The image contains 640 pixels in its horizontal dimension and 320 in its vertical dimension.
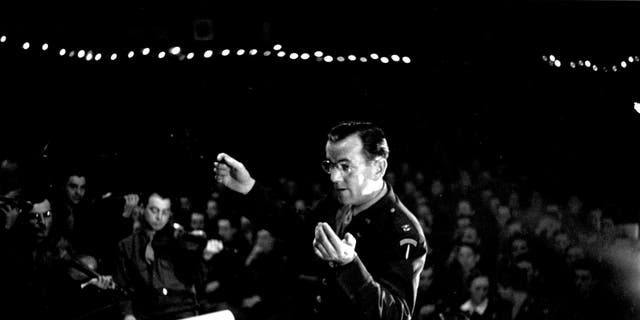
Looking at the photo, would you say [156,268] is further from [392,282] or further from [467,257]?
[467,257]

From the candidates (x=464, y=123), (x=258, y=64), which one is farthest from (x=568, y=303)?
(x=258, y=64)

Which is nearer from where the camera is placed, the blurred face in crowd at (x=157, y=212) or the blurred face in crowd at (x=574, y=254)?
the blurred face in crowd at (x=157, y=212)

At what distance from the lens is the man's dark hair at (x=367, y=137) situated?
126 inches

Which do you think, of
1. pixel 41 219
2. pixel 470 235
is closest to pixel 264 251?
pixel 41 219

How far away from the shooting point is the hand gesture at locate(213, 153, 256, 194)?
322 cm

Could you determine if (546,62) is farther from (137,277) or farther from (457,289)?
(137,277)

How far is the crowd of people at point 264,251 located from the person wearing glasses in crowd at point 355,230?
0.21ft

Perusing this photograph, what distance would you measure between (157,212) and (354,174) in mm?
1002

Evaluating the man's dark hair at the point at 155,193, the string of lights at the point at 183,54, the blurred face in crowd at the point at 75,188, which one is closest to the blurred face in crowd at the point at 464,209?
the string of lights at the point at 183,54

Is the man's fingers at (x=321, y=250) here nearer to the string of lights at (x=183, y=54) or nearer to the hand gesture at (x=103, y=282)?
the hand gesture at (x=103, y=282)

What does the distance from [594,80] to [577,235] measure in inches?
32.1

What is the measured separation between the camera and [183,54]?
3793mm

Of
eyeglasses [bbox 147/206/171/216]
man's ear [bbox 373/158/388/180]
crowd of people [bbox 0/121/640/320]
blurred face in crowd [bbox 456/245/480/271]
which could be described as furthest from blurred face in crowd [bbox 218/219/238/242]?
blurred face in crowd [bbox 456/245/480/271]

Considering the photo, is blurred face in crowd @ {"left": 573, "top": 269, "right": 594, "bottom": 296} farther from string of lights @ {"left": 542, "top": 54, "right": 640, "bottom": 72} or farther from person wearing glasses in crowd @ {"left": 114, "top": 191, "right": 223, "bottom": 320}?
person wearing glasses in crowd @ {"left": 114, "top": 191, "right": 223, "bottom": 320}
